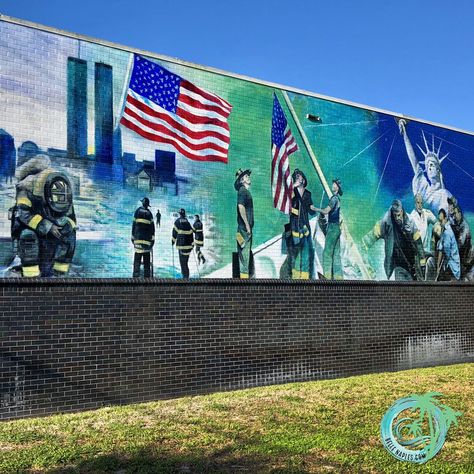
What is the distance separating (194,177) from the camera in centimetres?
966

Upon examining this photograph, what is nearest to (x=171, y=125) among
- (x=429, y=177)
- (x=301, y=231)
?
(x=301, y=231)

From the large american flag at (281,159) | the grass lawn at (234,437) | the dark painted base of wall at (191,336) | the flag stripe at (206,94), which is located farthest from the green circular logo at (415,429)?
the flag stripe at (206,94)

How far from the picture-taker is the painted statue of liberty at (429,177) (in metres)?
13.1

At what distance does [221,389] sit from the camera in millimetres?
9312

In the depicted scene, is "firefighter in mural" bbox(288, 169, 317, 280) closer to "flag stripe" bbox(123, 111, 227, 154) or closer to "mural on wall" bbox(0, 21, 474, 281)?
"mural on wall" bbox(0, 21, 474, 281)

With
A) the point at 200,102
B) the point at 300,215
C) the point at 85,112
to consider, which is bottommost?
the point at 300,215

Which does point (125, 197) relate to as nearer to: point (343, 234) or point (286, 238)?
point (286, 238)

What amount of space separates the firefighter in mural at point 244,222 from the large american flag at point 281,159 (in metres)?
0.62

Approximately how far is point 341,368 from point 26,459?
6511 millimetres

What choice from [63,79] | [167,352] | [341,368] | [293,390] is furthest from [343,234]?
[63,79]

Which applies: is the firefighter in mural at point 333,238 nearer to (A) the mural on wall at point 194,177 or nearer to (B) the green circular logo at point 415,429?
(A) the mural on wall at point 194,177

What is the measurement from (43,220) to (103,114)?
1.89m

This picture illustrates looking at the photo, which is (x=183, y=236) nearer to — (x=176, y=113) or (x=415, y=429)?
(x=176, y=113)

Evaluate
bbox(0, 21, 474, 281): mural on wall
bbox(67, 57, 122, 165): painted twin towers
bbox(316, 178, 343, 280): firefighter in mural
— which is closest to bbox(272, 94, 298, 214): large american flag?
bbox(0, 21, 474, 281): mural on wall
